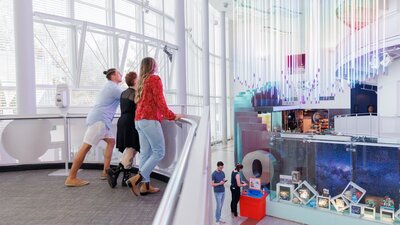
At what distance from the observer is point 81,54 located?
24.9 ft

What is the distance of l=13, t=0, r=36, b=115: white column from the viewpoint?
4.81 meters

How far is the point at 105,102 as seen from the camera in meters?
3.32

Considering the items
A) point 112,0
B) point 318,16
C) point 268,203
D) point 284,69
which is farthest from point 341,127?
point 112,0

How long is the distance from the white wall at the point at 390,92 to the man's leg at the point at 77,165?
37.8 ft

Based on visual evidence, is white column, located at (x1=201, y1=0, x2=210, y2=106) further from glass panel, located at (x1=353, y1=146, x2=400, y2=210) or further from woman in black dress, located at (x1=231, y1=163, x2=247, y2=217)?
glass panel, located at (x1=353, y1=146, x2=400, y2=210)

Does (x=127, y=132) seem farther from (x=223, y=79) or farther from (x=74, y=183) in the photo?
(x=223, y=79)

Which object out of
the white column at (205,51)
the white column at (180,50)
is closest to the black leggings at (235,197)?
the white column at (180,50)

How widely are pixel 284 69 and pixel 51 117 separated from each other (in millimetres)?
9102

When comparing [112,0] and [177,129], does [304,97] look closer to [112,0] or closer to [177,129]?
[112,0]

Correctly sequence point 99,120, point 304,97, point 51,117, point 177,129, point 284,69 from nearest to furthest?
point 99,120 → point 177,129 → point 51,117 → point 284,69 → point 304,97

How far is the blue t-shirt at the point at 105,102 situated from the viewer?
3275 mm

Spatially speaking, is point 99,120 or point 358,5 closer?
point 99,120

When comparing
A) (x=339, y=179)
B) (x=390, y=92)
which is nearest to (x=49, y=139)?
(x=339, y=179)

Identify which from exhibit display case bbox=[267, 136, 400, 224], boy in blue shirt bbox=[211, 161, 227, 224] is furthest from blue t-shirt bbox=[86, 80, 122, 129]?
exhibit display case bbox=[267, 136, 400, 224]
